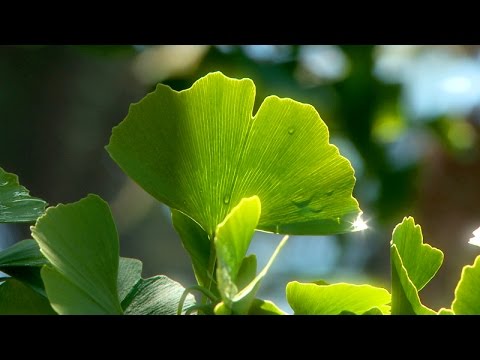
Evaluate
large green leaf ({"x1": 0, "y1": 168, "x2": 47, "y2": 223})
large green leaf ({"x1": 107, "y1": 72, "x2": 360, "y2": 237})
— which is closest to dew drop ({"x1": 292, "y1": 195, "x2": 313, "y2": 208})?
large green leaf ({"x1": 107, "y1": 72, "x2": 360, "y2": 237})

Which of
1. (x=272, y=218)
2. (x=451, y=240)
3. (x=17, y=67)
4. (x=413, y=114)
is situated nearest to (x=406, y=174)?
(x=413, y=114)

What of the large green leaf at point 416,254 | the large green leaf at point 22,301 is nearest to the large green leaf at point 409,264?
the large green leaf at point 416,254

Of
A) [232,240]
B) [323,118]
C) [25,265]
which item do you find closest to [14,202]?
[25,265]

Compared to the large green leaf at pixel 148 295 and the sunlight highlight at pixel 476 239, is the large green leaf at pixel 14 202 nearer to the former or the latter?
the large green leaf at pixel 148 295

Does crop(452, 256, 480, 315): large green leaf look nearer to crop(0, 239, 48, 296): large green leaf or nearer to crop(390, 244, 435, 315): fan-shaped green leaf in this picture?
crop(390, 244, 435, 315): fan-shaped green leaf

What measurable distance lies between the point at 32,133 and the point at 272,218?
3.25 meters

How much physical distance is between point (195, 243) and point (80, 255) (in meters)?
0.05

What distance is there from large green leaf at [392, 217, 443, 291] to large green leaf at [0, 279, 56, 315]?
0.43 ft

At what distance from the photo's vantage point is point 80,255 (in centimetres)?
28

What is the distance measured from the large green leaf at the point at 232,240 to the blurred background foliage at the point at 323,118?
12cm

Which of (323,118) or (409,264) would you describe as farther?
(323,118)

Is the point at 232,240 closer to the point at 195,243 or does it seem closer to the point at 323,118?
the point at 195,243

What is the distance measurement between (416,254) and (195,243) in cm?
8

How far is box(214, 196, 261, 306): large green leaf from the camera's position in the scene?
0.76 feet
